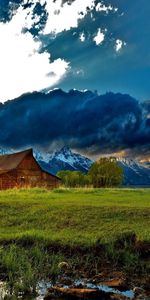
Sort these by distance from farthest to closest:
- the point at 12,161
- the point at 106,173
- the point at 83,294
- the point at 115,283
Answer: the point at 106,173
the point at 12,161
the point at 115,283
the point at 83,294

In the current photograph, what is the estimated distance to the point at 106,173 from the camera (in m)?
112

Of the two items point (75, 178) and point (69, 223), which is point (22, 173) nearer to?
point (75, 178)

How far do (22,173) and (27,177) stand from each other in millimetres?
1285

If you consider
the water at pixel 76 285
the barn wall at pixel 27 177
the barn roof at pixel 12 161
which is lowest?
the water at pixel 76 285

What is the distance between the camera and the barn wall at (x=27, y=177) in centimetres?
7225

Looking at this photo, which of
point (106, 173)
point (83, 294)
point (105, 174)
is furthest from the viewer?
point (106, 173)

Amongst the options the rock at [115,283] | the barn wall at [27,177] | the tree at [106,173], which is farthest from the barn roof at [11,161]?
the rock at [115,283]

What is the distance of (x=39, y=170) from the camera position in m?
76.5

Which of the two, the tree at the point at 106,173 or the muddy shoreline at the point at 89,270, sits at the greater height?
the tree at the point at 106,173

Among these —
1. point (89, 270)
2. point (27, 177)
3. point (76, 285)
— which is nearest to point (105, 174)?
point (27, 177)

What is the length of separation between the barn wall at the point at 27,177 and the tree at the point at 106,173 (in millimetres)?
33013

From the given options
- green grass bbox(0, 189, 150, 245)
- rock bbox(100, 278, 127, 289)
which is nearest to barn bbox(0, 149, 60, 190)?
green grass bbox(0, 189, 150, 245)

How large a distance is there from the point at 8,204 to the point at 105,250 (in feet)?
38.7

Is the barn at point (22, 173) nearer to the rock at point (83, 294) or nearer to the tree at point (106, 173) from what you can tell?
the tree at point (106, 173)
